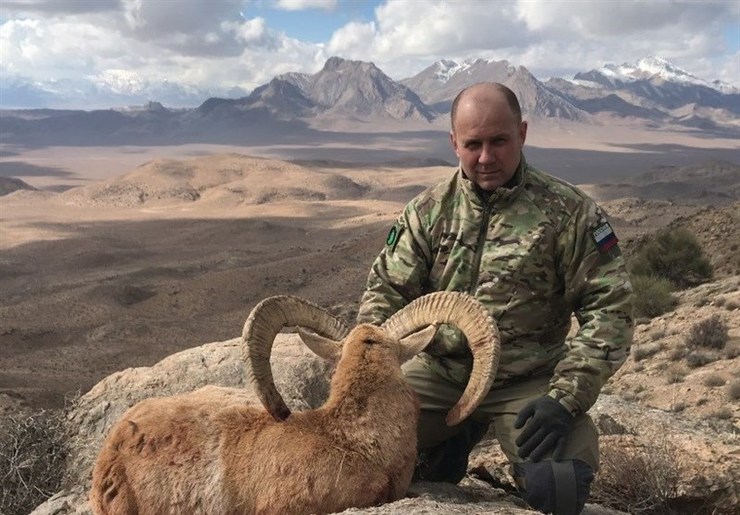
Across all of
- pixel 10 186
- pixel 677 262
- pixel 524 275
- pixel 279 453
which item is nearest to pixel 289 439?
pixel 279 453

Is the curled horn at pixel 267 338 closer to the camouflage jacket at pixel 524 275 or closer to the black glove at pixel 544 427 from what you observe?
the camouflage jacket at pixel 524 275

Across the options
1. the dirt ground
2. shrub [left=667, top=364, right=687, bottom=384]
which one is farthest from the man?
the dirt ground

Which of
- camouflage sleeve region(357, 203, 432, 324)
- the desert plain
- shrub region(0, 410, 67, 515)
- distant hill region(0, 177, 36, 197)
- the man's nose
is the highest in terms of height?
the man's nose

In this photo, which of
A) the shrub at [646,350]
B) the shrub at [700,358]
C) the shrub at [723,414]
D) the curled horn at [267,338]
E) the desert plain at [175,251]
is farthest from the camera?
the desert plain at [175,251]

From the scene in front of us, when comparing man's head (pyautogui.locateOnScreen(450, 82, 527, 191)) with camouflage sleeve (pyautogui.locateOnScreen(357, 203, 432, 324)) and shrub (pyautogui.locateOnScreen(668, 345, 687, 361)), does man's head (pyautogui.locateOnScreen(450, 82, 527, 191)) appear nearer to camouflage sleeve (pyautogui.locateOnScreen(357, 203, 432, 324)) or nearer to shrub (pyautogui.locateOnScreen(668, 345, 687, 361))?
camouflage sleeve (pyautogui.locateOnScreen(357, 203, 432, 324))

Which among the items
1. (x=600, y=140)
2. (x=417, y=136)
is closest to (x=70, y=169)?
(x=417, y=136)

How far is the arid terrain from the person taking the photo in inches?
449

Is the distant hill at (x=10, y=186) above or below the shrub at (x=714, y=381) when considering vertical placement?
below

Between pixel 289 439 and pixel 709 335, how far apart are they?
8929mm

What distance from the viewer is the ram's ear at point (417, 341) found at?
400 cm

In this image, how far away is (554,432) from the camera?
3801 mm

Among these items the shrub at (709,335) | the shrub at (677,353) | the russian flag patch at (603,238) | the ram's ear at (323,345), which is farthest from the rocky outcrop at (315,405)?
the shrub at (709,335)

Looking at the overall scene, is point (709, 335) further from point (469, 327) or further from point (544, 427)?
point (469, 327)

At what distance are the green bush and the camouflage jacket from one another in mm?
12995
